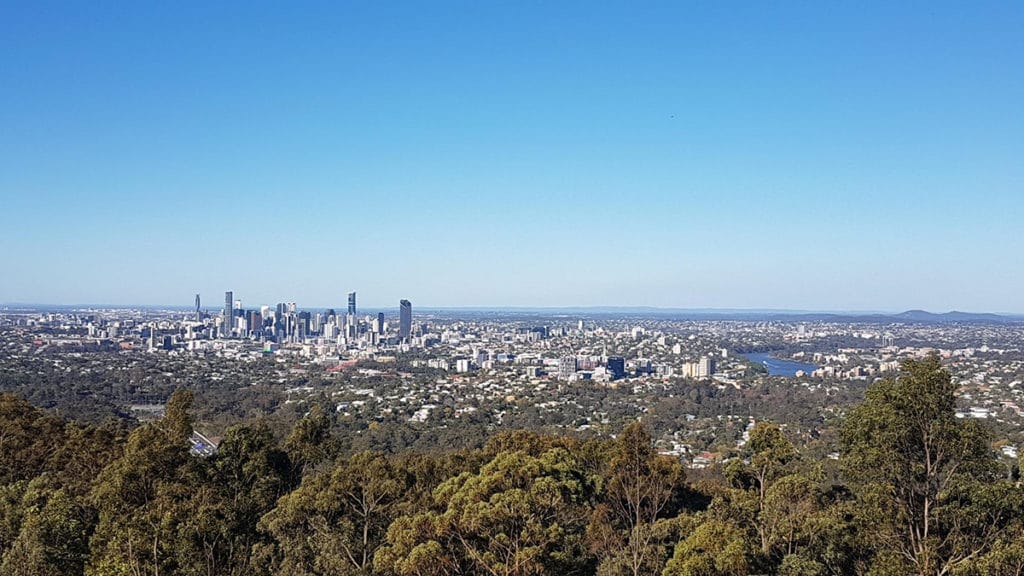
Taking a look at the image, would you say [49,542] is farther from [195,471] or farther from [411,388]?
[411,388]

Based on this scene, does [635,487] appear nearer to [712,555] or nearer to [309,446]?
[712,555]

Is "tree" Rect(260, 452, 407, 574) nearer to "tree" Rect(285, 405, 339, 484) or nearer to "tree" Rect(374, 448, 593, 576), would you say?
"tree" Rect(374, 448, 593, 576)

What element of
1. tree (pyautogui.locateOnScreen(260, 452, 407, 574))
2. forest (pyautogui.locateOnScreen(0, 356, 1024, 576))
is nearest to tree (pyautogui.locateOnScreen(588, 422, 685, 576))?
forest (pyautogui.locateOnScreen(0, 356, 1024, 576))

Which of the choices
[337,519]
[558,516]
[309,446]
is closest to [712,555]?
[558,516]

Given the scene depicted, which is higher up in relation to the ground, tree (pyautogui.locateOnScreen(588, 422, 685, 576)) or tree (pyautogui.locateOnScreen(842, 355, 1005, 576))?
tree (pyautogui.locateOnScreen(842, 355, 1005, 576))

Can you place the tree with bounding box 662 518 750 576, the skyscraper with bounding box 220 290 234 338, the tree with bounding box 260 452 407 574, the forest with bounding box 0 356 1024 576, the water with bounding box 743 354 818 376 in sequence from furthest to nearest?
the skyscraper with bounding box 220 290 234 338, the water with bounding box 743 354 818 376, the tree with bounding box 260 452 407 574, the forest with bounding box 0 356 1024 576, the tree with bounding box 662 518 750 576

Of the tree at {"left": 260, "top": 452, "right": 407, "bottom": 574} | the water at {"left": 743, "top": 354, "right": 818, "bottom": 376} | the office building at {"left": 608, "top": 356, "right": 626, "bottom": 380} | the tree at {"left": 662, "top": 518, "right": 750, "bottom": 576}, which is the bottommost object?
the water at {"left": 743, "top": 354, "right": 818, "bottom": 376}

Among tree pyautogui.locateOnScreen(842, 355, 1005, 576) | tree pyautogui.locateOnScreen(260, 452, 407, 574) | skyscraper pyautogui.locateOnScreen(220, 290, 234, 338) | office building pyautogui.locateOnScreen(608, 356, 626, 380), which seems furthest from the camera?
skyscraper pyautogui.locateOnScreen(220, 290, 234, 338)
